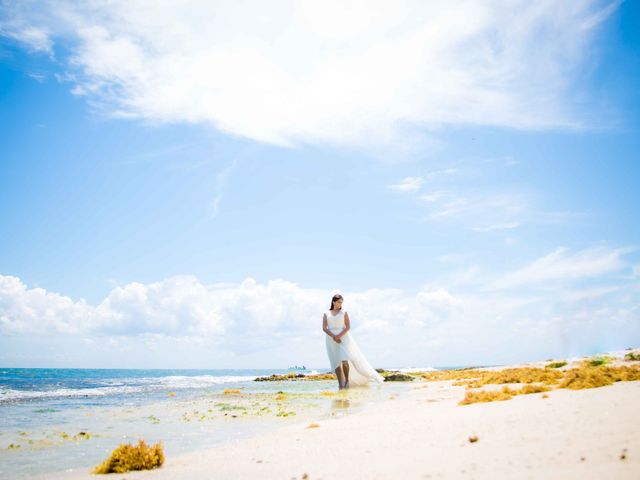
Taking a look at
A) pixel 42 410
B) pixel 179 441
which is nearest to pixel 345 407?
pixel 179 441

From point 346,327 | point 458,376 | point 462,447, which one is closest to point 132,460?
point 462,447

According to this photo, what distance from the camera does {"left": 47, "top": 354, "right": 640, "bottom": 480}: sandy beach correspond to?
11.7 feet

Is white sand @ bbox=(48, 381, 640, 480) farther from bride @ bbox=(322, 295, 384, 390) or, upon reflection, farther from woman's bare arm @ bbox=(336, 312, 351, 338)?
bride @ bbox=(322, 295, 384, 390)

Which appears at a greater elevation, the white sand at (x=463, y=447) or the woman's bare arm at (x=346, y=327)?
the woman's bare arm at (x=346, y=327)

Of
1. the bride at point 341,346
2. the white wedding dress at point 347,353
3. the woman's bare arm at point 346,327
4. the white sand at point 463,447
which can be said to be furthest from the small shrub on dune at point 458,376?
the white sand at point 463,447

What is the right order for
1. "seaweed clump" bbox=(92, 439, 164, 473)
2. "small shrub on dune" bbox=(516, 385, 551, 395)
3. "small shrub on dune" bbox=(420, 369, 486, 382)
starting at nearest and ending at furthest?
"seaweed clump" bbox=(92, 439, 164, 473)
"small shrub on dune" bbox=(516, 385, 551, 395)
"small shrub on dune" bbox=(420, 369, 486, 382)

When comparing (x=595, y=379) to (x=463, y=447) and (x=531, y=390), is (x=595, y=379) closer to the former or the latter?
(x=531, y=390)

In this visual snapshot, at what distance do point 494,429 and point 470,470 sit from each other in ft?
4.72

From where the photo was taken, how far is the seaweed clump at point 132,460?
205 inches

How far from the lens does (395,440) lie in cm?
521

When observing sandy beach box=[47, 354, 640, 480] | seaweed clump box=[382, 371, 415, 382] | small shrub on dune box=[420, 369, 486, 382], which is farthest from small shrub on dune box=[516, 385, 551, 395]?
seaweed clump box=[382, 371, 415, 382]

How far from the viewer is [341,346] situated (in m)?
15.5

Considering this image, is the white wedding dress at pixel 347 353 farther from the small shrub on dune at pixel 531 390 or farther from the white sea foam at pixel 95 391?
the white sea foam at pixel 95 391

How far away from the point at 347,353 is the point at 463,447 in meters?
11.6
